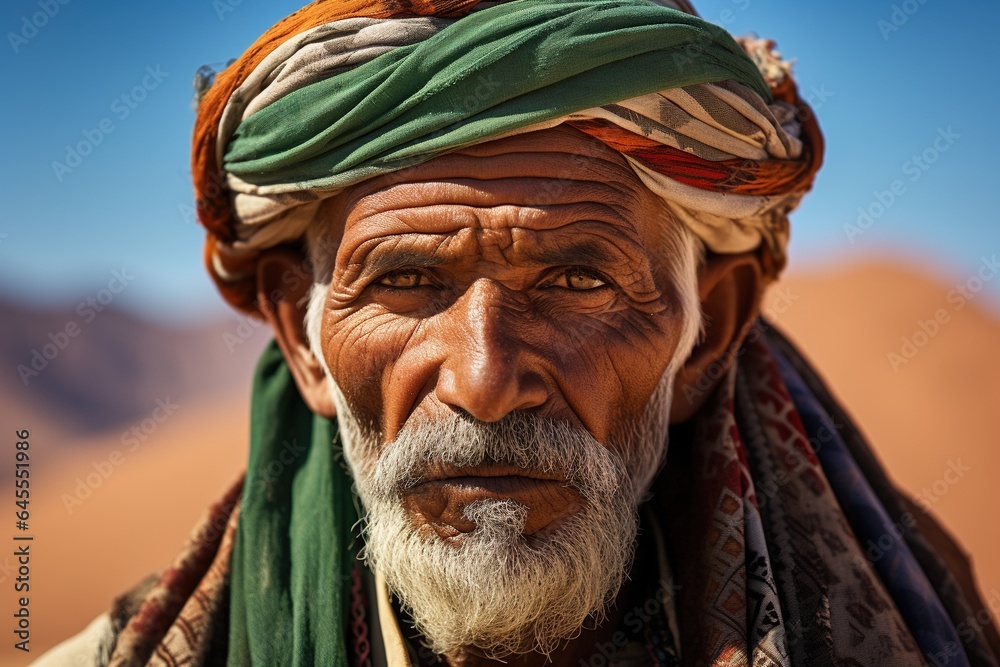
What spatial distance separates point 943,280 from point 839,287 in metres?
3.03

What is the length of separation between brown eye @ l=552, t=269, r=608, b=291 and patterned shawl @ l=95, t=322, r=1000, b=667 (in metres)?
0.66

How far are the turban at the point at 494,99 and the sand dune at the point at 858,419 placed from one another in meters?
6.89

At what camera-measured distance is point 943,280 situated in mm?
22109

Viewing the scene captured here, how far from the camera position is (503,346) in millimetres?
2010

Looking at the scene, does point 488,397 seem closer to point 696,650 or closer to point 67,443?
point 696,650

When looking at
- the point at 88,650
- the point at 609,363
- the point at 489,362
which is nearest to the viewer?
the point at 489,362

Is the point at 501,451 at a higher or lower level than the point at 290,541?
higher

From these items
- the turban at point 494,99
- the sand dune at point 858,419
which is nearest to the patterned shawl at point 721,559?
the turban at point 494,99

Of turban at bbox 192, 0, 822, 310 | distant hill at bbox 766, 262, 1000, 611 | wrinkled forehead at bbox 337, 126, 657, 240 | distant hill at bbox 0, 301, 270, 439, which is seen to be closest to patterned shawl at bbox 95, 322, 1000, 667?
turban at bbox 192, 0, 822, 310

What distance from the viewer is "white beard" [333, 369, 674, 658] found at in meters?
2.03

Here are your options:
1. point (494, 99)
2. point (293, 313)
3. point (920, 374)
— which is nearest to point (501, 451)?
point (494, 99)

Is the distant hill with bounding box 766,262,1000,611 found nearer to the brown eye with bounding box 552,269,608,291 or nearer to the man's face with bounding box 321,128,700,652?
the man's face with bounding box 321,128,700,652

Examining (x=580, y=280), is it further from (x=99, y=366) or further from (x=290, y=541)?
(x=99, y=366)

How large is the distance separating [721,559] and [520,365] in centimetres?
81
